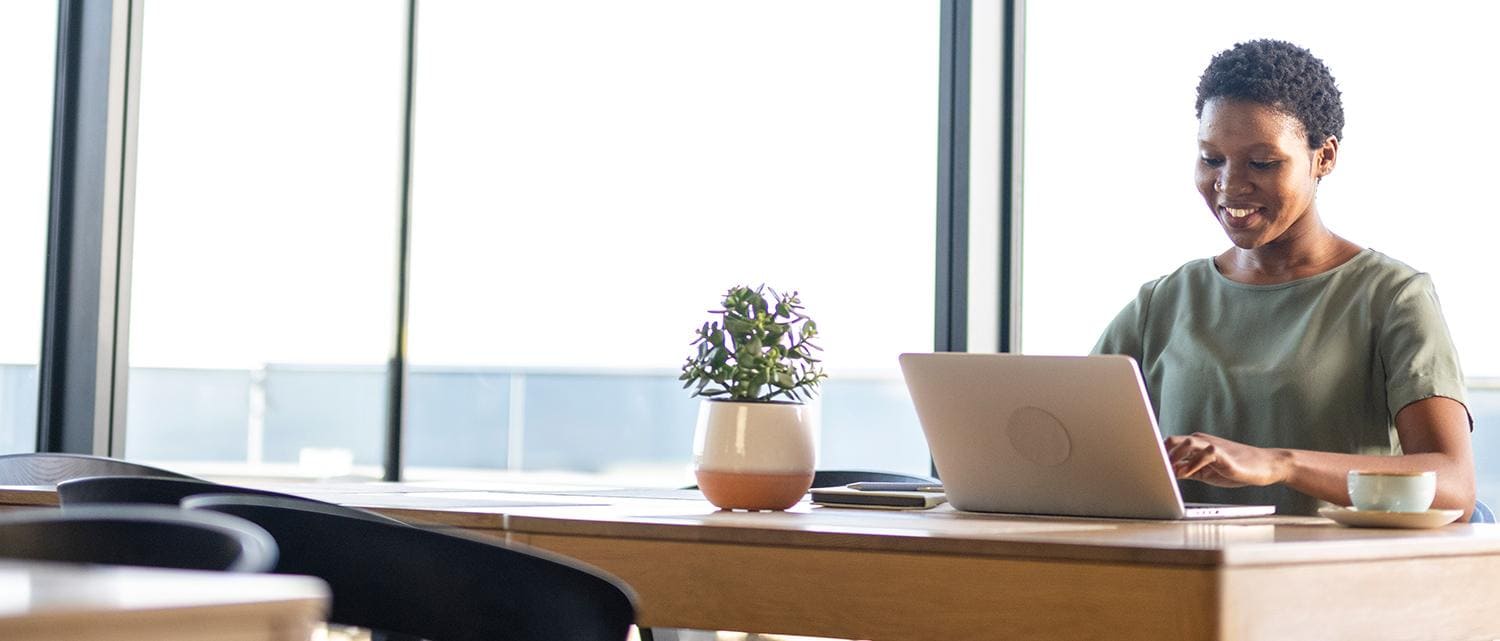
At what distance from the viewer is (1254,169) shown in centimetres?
248

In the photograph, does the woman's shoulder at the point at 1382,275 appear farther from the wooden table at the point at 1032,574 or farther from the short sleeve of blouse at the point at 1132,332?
the wooden table at the point at 1032,574

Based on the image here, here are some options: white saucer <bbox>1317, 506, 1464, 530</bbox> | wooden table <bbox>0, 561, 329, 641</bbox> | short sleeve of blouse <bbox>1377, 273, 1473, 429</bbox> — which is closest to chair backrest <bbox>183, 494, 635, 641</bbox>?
wooden table <bbox>0, 561, 329, 641</bbox>

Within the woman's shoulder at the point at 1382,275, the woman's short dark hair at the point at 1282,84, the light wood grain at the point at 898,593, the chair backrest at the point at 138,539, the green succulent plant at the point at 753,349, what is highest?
the woman's short dark hair at the point at 1282,84

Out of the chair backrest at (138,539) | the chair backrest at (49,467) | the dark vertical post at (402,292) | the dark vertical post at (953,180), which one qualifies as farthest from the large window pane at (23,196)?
the chair backrest at (138,539)

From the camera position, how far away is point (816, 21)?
4.00 metres

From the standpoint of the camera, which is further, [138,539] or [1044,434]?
[1044,434]

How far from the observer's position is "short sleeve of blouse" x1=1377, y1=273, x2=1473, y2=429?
90.4 inches

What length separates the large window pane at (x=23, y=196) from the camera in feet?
13.5

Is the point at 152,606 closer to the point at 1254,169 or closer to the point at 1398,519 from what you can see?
the point at 1398,519

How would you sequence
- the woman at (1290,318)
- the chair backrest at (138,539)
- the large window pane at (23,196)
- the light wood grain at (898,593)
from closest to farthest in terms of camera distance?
1. the chair backrest at (138,539)
2. the light wood grain at (898,593)
3. the woman at (1290,318)
4. the large window pane at (23,196)

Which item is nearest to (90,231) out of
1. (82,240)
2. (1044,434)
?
(82,240)

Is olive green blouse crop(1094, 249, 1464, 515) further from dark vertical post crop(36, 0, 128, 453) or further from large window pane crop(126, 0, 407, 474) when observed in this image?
dark vertical post crop(36, 0, 128, 453)

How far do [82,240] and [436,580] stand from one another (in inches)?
116

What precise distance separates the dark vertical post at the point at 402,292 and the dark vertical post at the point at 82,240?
26.2 inches
